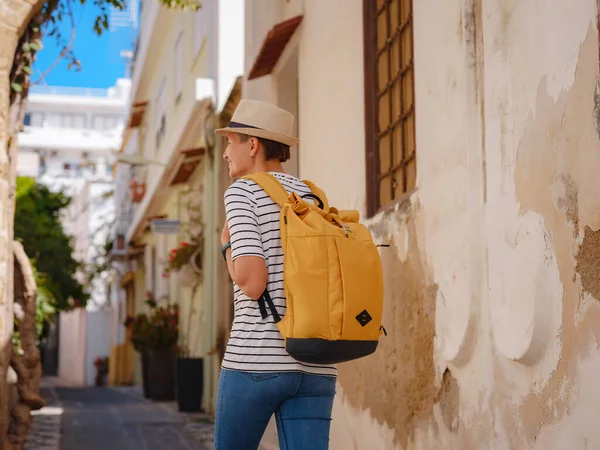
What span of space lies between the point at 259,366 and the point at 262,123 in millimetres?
854

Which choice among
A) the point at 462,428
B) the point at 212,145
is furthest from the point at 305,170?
the point at 212,145

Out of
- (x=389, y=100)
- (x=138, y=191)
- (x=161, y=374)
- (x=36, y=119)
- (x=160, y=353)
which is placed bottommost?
(x=161, y=374)

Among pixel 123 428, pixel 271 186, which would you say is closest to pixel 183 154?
pixel 123 428

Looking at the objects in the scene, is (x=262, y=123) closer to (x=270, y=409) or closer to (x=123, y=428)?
(x=270, y=409)

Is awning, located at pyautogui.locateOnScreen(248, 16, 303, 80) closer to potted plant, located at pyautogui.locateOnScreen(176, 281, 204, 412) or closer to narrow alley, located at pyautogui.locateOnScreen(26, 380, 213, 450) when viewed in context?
narrow alley, located at pyautogui.locateOnScreen(26, 380, 213, 450)

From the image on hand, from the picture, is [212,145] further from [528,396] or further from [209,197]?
[528,396]

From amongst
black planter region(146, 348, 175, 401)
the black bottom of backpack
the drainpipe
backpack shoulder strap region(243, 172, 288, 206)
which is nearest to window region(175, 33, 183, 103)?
the drainpipe

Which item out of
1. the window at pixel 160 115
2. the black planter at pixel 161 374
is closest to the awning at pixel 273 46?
the black planter at pixel 161 374

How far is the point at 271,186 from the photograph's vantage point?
10.6 ft

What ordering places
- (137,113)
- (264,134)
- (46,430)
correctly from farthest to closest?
1. (137,113)
2. (46,430)
3. (264,134)

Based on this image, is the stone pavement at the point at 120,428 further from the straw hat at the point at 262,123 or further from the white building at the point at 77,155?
the white building at the point at 77,155

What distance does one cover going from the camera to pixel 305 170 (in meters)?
8.30

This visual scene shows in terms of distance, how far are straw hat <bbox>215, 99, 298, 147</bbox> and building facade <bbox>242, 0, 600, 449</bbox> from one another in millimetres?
961

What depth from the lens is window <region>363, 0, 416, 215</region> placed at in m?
5.89
